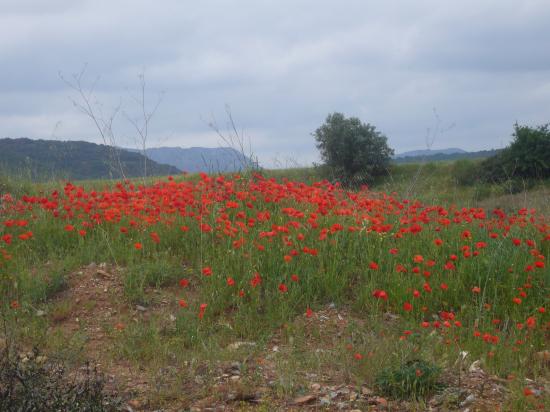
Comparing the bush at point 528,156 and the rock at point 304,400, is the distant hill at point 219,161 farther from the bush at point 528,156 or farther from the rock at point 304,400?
the bush at point 528,156

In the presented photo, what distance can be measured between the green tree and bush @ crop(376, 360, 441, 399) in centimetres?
2434

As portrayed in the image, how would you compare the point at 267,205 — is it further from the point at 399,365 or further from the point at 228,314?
the point at 399,365

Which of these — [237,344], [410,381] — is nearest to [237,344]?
[237,344]

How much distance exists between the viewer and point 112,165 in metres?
9.33

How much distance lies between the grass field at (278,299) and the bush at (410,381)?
12 millimetres

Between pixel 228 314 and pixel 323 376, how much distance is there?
4.40ft

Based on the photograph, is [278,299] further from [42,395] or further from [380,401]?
[42,395]

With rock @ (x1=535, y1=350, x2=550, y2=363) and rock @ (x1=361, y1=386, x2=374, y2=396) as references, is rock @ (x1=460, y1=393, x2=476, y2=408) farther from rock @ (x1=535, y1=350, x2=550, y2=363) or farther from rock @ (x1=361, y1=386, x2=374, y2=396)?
rock @ (x1=535, y1=350, x2=550, y2=363)

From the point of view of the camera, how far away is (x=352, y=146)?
29578 mm

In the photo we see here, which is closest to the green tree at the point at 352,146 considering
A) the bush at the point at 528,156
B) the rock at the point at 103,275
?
the bush at the point at 528,156

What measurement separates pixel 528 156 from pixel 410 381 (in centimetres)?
2160

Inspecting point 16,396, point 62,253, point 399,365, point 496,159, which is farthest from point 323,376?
point 496,159

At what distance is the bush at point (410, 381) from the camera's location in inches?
157

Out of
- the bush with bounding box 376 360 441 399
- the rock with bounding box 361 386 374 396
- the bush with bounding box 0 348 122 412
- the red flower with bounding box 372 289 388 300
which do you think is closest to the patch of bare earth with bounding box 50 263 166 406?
the bush with bounding box 0 348 122 412
